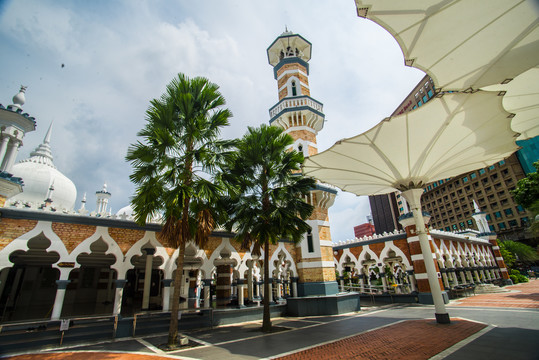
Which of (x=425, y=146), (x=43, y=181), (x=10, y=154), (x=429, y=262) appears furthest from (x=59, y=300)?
(x=425, y=146)

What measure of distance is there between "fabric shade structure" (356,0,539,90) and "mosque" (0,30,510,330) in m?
11.9

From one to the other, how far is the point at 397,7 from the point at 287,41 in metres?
19.3

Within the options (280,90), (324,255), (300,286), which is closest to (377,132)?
(324,255)

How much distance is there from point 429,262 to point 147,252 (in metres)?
13.5

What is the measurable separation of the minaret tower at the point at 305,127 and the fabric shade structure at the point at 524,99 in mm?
10193

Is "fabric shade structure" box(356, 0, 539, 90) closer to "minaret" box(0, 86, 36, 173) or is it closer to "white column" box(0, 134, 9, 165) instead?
"minaret" box(0, 86, 36, 173)

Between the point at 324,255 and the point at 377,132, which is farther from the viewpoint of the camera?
the point at 324,255

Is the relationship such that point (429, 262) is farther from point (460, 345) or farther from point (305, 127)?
point (305, 127)

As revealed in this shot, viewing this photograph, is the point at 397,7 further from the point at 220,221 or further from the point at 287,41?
the point at 287,41

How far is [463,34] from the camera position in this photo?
5965 mm

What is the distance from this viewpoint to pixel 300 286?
16797mm

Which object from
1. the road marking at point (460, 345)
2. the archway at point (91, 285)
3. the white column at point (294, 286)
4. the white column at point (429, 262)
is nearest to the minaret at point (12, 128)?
the archway at point (91, 285)

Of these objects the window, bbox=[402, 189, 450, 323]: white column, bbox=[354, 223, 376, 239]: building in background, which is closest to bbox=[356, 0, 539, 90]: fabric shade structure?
bbox=[402, 189, 450, 323]: white column

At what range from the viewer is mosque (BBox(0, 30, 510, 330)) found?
10.5m
